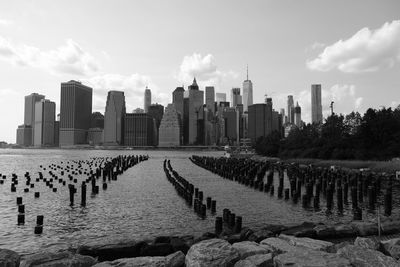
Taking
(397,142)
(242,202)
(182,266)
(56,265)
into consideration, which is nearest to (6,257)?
(56,265)

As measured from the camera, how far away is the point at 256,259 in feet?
35.8

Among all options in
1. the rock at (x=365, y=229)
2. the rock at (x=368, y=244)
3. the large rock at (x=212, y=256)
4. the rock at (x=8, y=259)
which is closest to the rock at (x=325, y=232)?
the rock at (x=365, y=229)

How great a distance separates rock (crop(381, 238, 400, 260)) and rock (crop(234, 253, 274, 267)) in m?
4.42

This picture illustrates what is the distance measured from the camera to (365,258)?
10141 mm

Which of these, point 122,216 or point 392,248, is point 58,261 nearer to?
point 392,248

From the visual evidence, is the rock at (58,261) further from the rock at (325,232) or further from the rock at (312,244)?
the rock at (325,232)

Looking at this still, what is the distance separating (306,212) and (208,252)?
1917 centimetres

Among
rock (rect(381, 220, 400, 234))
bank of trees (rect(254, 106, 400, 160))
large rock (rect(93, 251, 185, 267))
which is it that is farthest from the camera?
bank of trees (rect(254, 106, 400, 160))

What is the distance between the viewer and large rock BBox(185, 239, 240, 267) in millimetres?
10789

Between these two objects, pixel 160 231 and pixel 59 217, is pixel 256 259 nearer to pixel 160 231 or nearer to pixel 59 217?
pixel 160 231

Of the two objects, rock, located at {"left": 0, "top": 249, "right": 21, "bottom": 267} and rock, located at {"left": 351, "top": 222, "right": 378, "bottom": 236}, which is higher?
rock, located at {"left": 0, "top": 249, "right": 21, "bottom": 267}

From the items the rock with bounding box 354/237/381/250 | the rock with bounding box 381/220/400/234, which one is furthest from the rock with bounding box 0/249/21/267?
the rock with bounding box 381/220/400/234

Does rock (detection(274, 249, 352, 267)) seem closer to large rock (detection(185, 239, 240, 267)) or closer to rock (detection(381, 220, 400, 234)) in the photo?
large rock (detection(185, 239, 240, 267))

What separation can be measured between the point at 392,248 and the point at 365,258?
280 centimetres
